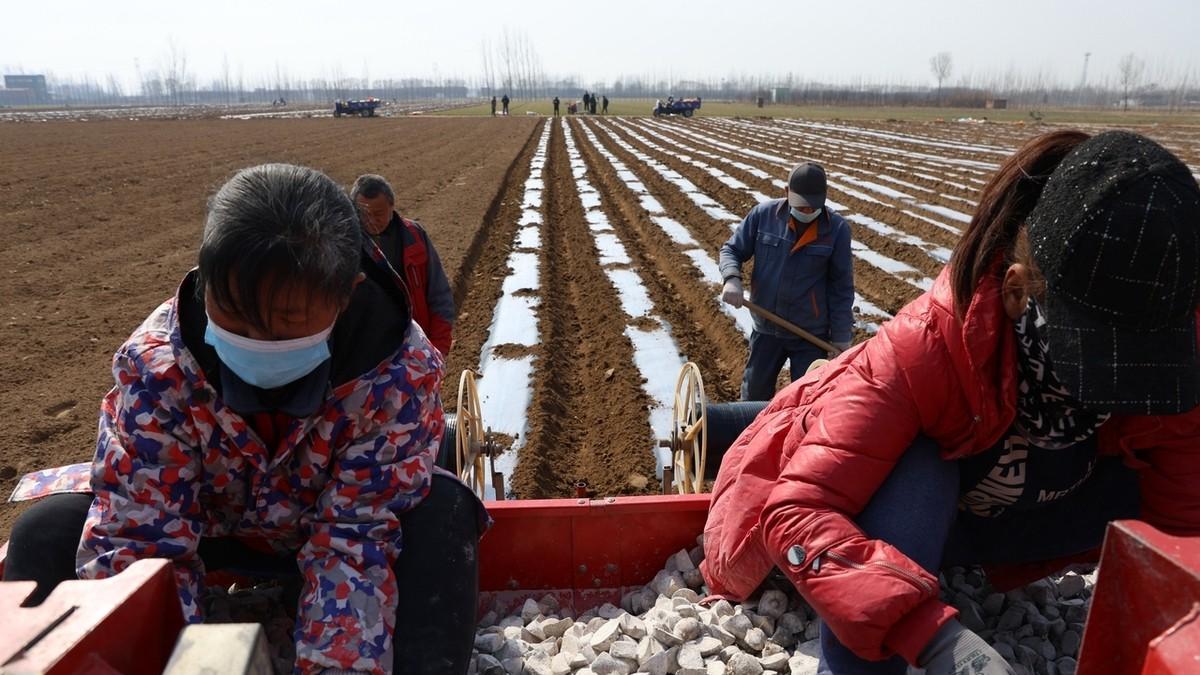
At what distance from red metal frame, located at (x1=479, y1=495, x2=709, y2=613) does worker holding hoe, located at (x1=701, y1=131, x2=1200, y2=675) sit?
21cm

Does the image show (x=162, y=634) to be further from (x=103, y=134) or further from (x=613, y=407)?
(x=103, y=134)

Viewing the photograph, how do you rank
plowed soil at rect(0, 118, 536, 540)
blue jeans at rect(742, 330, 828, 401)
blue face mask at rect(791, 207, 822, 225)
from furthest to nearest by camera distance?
plowed soil at rect(0, 118, 536, 540), blue jeans at rect(742, 330, 828, 401), blue face mask at rect(791, 207, 822, 225)

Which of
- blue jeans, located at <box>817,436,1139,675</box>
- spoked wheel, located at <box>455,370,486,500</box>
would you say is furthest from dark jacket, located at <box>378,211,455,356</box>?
blue jeans, located at <box>817,436,1139,675</box>

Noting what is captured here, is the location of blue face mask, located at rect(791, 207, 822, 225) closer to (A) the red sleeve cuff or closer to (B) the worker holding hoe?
A: (B) the worker holding hoe

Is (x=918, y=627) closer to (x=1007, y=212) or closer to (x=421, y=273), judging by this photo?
(x=1007, y=212)

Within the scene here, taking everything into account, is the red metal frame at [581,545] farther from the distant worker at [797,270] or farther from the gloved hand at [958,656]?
the distant worker at [797,270]

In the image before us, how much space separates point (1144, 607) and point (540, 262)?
26.6 feet

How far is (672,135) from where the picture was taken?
28562 millimetres

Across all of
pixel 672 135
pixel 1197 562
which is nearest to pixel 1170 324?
pixel 1197 562

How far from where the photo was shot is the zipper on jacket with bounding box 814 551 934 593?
58.0 inches

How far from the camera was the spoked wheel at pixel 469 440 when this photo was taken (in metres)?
3.02

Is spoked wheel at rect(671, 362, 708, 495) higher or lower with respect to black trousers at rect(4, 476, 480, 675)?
lower

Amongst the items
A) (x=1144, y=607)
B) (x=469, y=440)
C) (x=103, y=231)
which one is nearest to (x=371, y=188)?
(x=469, y=440)

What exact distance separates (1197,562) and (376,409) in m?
1.38
